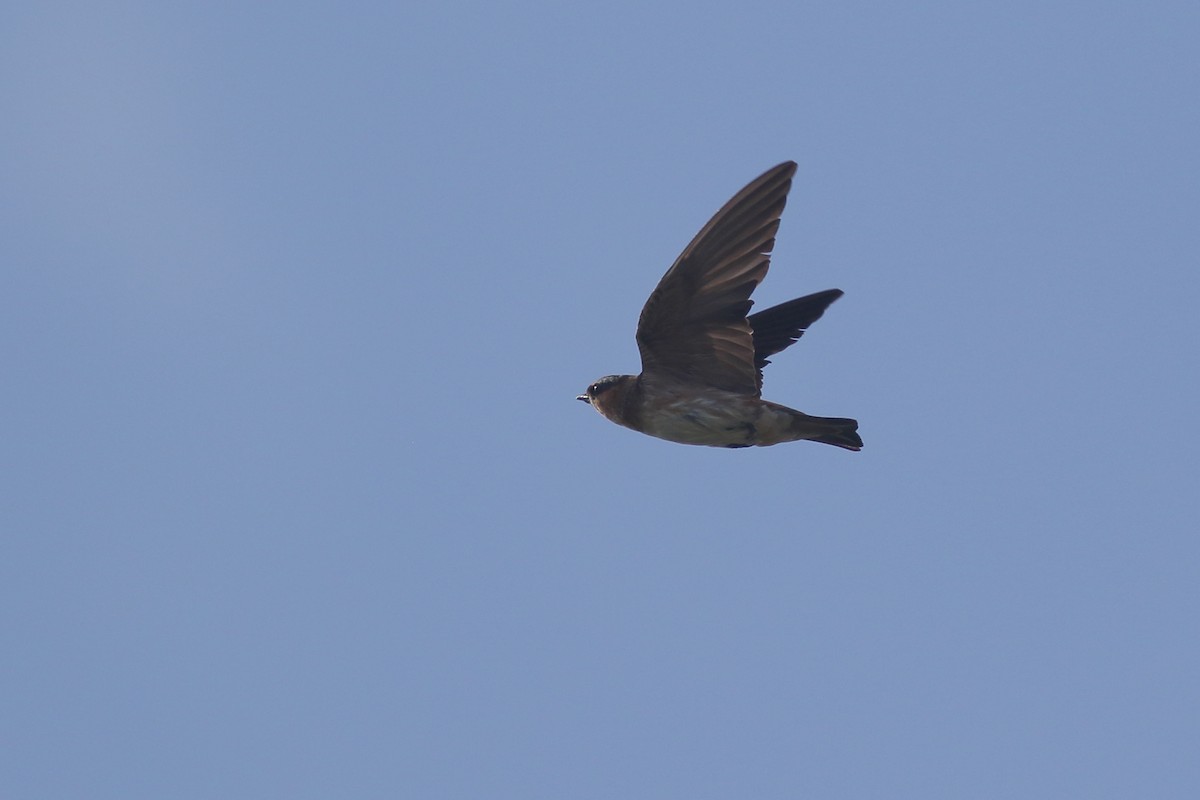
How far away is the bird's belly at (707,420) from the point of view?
524 inches

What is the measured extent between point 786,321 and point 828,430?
1.34 m

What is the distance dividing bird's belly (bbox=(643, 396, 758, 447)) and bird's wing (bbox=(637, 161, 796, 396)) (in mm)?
163

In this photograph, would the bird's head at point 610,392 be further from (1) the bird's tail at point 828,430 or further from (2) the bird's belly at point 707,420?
(1) the bird's tail at point 828,430

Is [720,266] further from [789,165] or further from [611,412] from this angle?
[611,412]

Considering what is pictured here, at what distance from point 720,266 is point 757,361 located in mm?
1870

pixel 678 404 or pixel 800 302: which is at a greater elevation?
pixel 800 302

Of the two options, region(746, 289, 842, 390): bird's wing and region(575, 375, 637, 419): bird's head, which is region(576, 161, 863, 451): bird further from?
region(746, 289, 842, 390): bird's wing

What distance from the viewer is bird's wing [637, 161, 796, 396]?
12.7m

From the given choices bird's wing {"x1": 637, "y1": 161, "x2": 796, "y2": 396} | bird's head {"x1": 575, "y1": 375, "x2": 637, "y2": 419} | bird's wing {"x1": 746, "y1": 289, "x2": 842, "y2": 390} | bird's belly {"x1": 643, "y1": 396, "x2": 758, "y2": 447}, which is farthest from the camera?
bird's wing {"x1": 746, "y1": 289, "x2": 842, "y2": 390}

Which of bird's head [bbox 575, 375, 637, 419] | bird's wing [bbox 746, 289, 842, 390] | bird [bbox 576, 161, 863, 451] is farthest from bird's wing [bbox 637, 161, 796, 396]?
bird's wing [bbox 746, 289, 842, 390]

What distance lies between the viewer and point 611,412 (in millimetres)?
14086

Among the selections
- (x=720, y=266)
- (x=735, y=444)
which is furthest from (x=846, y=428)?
(x=720, y=266)

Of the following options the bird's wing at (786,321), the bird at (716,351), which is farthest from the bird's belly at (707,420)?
the bird's wing at (786,321)

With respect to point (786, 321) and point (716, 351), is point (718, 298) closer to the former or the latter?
point (716, 351)
